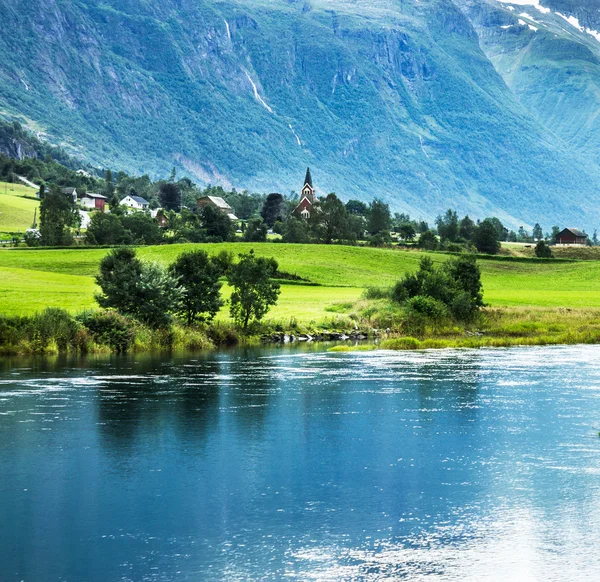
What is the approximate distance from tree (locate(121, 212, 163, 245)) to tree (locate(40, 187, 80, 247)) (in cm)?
949

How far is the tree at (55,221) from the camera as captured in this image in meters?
141

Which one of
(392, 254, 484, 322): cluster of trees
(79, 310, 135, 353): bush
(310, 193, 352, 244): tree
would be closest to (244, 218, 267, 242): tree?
(310, 193, 352, 244): tree

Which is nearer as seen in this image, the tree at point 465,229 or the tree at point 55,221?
the tree at point 55,221

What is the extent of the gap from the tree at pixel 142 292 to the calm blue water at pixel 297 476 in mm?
9797

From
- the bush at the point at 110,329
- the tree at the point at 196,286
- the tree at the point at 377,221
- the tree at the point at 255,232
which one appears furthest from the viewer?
the tree at the point at 377,221

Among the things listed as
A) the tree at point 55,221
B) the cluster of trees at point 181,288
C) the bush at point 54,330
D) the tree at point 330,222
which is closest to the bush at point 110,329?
the bush at point 54,330

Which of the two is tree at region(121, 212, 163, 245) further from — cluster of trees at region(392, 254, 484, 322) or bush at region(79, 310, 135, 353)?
bush at region(79, 310, 135, 353)

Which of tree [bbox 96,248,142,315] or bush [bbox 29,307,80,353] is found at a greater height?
tree [bbox 96,248,142,315]

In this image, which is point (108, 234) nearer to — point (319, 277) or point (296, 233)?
Result: point (296, 233)

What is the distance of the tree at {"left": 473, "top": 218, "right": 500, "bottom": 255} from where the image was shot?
161125 millimetres

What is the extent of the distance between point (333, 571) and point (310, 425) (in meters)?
15.6

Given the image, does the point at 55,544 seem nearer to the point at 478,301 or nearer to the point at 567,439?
the point at 567,439

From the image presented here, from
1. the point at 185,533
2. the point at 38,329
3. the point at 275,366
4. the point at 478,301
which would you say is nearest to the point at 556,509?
the point at 185,533

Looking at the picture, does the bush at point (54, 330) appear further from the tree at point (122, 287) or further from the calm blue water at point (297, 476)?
the calm blue water at point (297, 476)
